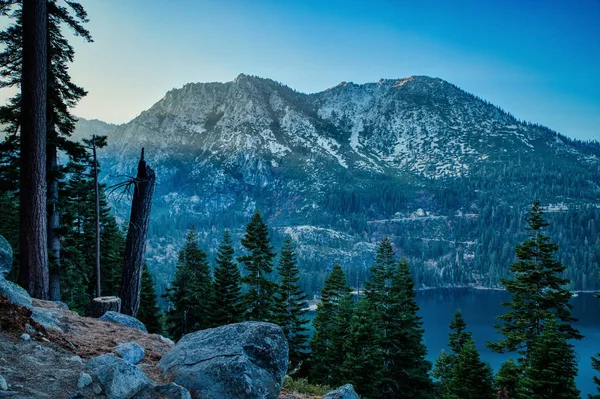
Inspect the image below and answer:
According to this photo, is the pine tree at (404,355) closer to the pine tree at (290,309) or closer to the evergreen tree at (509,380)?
the pine tree at (290,309)

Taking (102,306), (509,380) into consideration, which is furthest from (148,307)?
(509,380)

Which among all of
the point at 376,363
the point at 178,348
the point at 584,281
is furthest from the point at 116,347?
the point at 584,281

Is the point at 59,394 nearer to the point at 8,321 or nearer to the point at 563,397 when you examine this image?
the point at 8,321

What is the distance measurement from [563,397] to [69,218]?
85.8ft

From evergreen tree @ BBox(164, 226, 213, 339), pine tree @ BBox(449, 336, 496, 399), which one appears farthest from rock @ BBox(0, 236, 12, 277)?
evergreen tree @ BBox(164, 226, 213, 339)

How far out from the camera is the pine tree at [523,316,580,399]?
58.4 feet

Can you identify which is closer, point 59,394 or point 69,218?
point 59,394

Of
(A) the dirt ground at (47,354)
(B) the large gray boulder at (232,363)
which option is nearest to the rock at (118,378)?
(A) the dirt ground at (47,354)

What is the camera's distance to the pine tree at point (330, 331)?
30.1 m

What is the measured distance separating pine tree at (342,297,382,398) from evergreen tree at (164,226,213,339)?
1514cm

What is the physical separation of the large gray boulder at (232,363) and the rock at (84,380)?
1.40 m

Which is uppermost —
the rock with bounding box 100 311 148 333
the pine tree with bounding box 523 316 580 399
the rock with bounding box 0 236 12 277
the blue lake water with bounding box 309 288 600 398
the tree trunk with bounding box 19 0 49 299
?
the tree trunk with bounding box 19 0 49 299

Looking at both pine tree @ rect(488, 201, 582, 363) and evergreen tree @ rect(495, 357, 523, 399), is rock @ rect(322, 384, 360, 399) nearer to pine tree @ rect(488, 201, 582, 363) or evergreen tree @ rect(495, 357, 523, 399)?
pine tree @ rect(488, 201, 582, 363)

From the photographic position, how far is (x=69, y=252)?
814 inches
